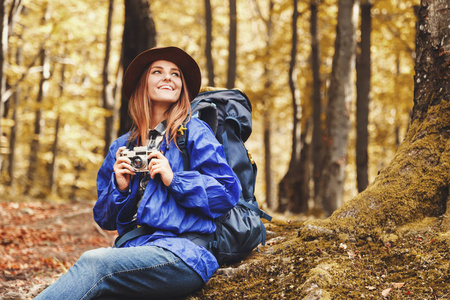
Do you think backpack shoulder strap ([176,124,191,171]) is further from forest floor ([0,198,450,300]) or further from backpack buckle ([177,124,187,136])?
forest floor ([0,198,450,300])

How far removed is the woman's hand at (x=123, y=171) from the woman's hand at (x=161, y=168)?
0.50ft

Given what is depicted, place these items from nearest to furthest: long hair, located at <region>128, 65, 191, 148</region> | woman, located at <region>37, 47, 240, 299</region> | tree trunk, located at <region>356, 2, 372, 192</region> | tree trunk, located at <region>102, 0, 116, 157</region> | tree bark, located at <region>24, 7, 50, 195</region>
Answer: woman, located at <region>37, 47, 240, 299</region>, long hair, located at <region>128, 65, 191, 148</region>, tree trunk, located at <region>356, 2, 372, 192</region>, tree trunk, located at <region>102, 0, 116, 157</region>, tree bark, located at <region>24, 7, 50, 195</region>

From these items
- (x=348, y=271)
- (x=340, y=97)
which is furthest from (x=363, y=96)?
(x=348, y=271)

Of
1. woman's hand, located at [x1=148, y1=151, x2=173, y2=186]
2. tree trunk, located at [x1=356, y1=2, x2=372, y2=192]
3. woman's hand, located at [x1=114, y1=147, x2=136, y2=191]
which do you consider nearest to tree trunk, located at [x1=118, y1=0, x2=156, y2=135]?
woman's hand, located at [x1=114, y1=147, x2=136, y2=191]

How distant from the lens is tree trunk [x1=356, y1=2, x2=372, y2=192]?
9.13 metres

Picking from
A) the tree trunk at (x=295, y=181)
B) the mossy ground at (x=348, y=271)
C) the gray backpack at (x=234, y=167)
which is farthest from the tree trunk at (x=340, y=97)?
the mossy ground at (x=348, y=271)

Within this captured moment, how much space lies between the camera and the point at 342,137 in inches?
328

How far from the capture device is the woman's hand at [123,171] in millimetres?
2859

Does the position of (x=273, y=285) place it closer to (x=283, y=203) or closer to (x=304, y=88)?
(x=283, y=203)

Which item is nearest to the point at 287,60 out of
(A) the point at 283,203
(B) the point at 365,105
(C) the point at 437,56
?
(A) the point at 283,203

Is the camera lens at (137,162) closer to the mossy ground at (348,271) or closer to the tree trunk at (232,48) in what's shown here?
the mossy ground at (348,271)

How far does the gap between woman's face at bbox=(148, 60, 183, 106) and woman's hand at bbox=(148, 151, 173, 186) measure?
53 cm

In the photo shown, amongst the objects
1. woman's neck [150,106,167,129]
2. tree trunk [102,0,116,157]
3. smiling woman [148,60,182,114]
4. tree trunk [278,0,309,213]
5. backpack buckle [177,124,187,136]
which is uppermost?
tree trunk [102,0,116,157]

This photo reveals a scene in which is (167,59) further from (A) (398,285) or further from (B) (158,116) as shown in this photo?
(A) (398,285)
